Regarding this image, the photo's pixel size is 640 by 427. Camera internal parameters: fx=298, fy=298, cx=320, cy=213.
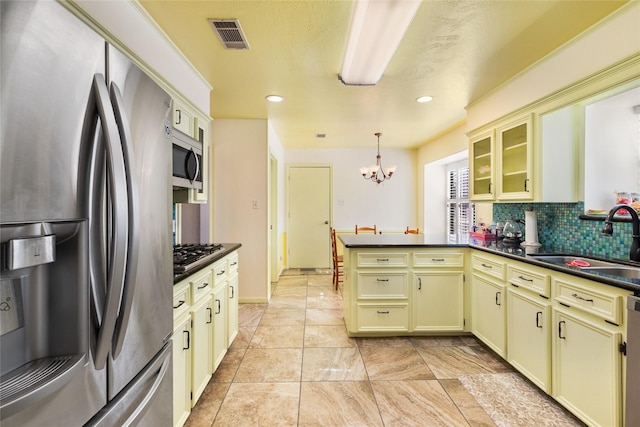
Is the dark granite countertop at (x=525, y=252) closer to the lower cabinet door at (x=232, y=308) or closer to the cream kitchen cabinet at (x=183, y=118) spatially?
the lower cabinet door at (x=232, y=308)

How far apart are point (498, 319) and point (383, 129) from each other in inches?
120

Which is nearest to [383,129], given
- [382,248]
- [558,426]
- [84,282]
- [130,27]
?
[382,248]

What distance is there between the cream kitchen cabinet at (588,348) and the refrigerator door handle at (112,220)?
6.82 feet

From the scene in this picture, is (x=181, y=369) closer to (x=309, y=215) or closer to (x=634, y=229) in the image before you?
(x=634, y=229)

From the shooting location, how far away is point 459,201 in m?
5.03

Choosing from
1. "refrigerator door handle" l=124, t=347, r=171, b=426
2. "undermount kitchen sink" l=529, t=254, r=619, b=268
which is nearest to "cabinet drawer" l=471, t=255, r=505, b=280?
"undermount kitchen sink" l=529, t=254, r=619, b=268

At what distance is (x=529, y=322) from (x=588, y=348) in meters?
0.44

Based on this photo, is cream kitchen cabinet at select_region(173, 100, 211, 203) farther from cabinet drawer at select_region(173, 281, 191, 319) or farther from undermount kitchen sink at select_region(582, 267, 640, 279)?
undermount kitchen sink at select_region(582, 267, 640, 279)

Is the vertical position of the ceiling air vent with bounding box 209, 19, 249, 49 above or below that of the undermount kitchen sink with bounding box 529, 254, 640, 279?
above

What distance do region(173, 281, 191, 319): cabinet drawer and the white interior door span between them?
424cm

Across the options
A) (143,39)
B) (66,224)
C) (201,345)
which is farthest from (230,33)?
(201,345)

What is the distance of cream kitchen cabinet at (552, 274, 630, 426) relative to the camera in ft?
4.76

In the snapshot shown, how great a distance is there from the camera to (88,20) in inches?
52.2

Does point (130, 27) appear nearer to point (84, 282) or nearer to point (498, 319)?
point (84, 282)
